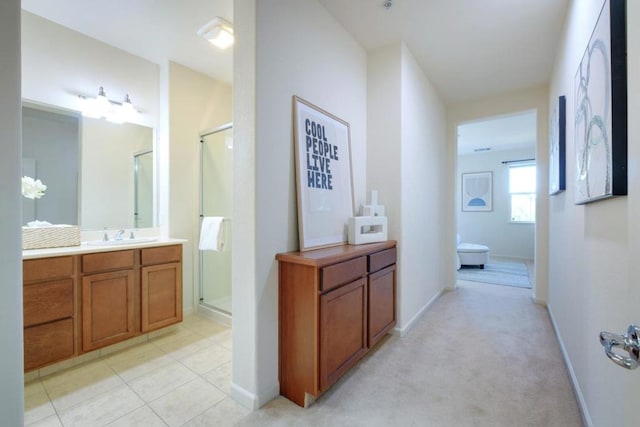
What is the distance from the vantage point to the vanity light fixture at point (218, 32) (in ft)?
7.43

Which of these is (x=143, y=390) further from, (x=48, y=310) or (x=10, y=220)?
(x=10, y=220)

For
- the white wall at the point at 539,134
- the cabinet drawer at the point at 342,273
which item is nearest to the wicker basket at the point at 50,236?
the cabinet drawer at the point at 342,273

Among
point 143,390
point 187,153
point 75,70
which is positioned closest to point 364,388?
point 143,390

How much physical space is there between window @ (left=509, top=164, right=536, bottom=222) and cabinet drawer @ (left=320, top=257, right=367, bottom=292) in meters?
6.29

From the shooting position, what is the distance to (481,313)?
312 cm

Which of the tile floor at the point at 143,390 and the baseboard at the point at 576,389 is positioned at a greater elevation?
the baseboard at the point at 576,389

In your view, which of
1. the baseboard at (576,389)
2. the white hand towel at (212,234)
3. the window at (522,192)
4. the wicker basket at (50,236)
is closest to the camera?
the baseboard at (576,389)

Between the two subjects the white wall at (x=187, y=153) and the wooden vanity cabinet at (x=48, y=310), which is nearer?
the wooden vanity cabinet at (x=48, y=310)

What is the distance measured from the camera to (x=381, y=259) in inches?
88.5

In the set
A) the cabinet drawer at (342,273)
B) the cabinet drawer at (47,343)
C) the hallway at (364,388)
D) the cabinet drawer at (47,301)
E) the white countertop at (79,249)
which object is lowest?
the hallway at (364,388)

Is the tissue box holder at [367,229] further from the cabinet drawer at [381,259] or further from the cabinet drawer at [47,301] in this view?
the cabinet drawer at [47,301]

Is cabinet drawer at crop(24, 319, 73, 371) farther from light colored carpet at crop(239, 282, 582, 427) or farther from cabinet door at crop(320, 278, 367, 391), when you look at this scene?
cabinet door at crop(320, 278, 367, 391)

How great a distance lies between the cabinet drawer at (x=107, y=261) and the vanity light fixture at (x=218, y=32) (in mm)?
1946

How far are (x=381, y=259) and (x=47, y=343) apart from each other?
7.93 ft
